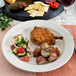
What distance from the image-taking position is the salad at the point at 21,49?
47.9 inches

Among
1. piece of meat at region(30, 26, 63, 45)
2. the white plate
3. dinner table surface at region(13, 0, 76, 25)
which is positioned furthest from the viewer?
dinner table surface at region(13, 0, 76, 25)

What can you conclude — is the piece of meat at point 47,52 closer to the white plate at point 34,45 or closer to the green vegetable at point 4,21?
the white plate at point 34,45

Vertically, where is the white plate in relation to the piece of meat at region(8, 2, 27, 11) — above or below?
below

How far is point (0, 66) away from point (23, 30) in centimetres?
42

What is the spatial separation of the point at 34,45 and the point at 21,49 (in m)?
0.18

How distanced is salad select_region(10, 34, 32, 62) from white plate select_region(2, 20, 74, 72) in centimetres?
3

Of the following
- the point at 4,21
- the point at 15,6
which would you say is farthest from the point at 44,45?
the point at 15,6

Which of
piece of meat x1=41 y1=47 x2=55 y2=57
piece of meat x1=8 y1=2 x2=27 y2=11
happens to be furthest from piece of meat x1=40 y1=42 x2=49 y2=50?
piece of meat x1=8 y1=2 x2=27 y2=11

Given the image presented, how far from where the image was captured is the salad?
122 cm

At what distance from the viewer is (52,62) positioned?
1152mm

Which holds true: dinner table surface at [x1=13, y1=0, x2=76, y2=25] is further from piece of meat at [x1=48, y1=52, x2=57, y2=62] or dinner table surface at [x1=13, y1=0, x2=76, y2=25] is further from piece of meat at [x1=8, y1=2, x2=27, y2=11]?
piece of meat at [x1=48, y1=52, x2=57, y2=62]

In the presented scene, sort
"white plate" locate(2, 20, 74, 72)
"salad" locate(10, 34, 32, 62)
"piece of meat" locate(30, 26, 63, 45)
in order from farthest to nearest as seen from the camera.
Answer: "piece of meat" locate(30, 26, 63, 45), "salad" locate(10, 34, 32, 62), "white plate" locate(2, 20, 74, 72)

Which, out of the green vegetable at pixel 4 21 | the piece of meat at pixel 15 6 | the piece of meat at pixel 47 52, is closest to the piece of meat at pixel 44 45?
the piece of meat at pixel 47 52

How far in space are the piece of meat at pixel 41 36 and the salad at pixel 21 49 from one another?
9 centimetres
